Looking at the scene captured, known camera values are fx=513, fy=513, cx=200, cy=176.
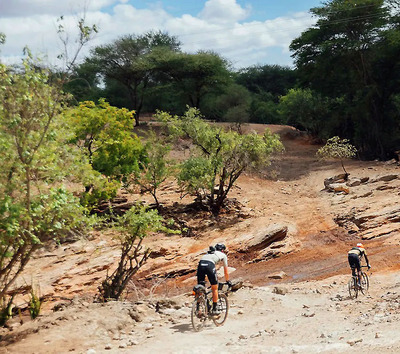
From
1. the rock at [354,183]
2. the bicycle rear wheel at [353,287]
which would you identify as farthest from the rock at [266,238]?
the bicycle rear wheel at [353,287]

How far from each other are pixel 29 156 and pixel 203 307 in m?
4.58

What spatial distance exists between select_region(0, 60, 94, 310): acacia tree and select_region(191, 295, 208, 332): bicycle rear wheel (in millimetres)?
2955

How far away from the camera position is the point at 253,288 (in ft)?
45.8

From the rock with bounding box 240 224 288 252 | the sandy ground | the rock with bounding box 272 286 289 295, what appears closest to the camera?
the sandy ground

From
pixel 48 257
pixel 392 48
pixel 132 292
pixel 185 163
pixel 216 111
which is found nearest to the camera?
pixel 132 292

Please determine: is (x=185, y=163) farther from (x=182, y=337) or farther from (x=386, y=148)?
(x=386, y=148)

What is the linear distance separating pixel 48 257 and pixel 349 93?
29960mm

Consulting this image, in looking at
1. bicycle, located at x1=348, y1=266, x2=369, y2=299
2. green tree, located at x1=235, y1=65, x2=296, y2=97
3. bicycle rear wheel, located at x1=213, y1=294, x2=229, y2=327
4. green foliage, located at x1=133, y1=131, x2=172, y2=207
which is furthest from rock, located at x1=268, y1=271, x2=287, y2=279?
green tree, located at x1=235, y1=65, x2=296, y2=97

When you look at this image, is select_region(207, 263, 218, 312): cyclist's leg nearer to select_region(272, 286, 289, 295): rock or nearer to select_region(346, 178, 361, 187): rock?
select_region(272, 286, 289, 295): rock

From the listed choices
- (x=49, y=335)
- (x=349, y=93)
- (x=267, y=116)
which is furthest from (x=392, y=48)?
(x=49, y=335)

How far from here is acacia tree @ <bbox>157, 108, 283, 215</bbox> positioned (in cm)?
2494

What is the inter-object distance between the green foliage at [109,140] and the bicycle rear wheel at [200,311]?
1475cm

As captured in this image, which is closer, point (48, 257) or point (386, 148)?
point (48, 257)

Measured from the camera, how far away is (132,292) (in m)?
18.3
